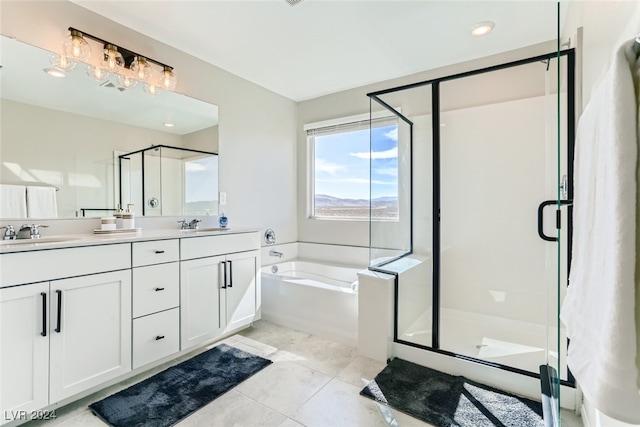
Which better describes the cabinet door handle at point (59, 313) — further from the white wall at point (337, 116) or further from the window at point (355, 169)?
the white wall at point (337, 116)

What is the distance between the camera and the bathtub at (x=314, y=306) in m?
2.36

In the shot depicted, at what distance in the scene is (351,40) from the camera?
234 cm

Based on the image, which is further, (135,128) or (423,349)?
(135,128)

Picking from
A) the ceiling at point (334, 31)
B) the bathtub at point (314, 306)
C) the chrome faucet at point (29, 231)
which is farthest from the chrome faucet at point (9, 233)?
the bathtub at point (314, 306)

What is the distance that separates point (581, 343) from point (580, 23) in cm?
166

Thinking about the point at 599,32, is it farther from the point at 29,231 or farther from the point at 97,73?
the point at 29,231

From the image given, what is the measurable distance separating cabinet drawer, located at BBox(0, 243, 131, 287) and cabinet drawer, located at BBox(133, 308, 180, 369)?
1.28 ft

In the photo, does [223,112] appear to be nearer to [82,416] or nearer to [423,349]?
[82,416]

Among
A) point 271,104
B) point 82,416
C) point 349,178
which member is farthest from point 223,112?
point 82,416

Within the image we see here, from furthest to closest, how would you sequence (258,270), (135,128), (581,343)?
(258,270) → (135,128) → (581,343)

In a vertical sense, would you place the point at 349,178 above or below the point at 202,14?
below

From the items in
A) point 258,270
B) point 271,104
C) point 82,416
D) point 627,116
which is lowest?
A: point 82,416

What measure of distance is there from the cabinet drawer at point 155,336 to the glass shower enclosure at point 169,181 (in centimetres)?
86

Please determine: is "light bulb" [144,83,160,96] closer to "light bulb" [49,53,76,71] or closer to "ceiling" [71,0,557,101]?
"ceiling" [71,0,557,101]
